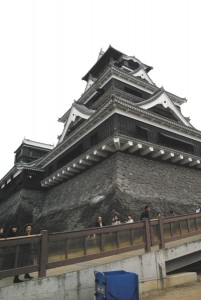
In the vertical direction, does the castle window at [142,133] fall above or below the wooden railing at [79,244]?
above

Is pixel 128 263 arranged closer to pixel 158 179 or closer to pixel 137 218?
pixel 137 218

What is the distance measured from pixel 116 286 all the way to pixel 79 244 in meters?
1.62

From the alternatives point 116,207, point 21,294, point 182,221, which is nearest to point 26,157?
point 116,207

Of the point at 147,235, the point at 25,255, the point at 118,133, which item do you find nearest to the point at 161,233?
the point at 147,235

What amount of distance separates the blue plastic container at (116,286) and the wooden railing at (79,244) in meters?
1.12

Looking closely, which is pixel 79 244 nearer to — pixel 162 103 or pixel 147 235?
pixel 147 235

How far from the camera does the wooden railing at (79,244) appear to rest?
18.1 ft

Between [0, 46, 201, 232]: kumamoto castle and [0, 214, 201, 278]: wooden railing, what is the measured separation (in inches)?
137

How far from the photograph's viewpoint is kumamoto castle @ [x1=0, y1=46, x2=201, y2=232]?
526 inches

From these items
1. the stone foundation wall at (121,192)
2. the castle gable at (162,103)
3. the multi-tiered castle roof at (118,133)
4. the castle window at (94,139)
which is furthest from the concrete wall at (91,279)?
the castle gable at (162,103)

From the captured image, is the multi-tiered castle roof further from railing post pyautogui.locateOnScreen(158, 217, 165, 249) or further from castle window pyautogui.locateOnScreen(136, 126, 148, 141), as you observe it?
railing post pyautogui.locateOnScreen(158, 217, 165, 249)

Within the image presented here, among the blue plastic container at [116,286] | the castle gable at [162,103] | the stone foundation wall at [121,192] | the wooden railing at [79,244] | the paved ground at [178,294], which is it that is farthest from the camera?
the castle gable at [162,103]

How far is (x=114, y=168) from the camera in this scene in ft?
44.6

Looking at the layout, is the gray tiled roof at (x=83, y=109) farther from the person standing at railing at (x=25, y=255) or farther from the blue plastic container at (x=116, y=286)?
the blue plastic container at (x=116, y=286)
